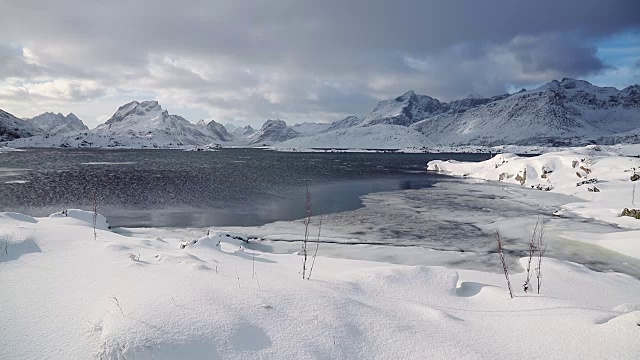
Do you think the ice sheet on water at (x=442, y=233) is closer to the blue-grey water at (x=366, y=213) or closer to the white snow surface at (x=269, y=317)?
the blue-grey water at (x=366, y=213)

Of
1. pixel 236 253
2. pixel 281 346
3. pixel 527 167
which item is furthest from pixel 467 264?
pixel 527 167

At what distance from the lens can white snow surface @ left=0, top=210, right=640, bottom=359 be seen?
4125 mm

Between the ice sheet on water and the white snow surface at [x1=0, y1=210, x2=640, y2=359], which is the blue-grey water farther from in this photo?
the white snow surface at [x1=0, y1=210, x2=640, y2=359]

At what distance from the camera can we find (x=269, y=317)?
183 inches

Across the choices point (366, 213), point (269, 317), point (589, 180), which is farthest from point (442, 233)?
point (589, 180)

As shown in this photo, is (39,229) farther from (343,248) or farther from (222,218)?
(222,218)

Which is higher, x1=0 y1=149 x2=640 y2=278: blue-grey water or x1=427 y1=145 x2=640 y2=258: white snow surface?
x1=427 y1=145 x2=640 y2=258: white snow surface

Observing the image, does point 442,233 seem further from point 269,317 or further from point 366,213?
point 269,317

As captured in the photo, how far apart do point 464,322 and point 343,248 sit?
8979 millimetres

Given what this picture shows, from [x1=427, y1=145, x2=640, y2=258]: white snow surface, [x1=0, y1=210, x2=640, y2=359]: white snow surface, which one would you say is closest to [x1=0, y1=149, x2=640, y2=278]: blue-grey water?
[x1=427, y1=145, x2=640, y2=258]: white snow surface

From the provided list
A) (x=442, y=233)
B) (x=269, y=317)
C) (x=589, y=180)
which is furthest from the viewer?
(x=589, y=180)

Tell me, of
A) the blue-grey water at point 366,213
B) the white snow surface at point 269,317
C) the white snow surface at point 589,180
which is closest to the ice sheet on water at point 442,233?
the blue-grey water at point 366,213

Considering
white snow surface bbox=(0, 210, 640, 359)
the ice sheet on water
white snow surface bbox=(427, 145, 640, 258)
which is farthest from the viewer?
white snow surface bbox=(427, 145, 640, 258)

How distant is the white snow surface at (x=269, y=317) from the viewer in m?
4.12
